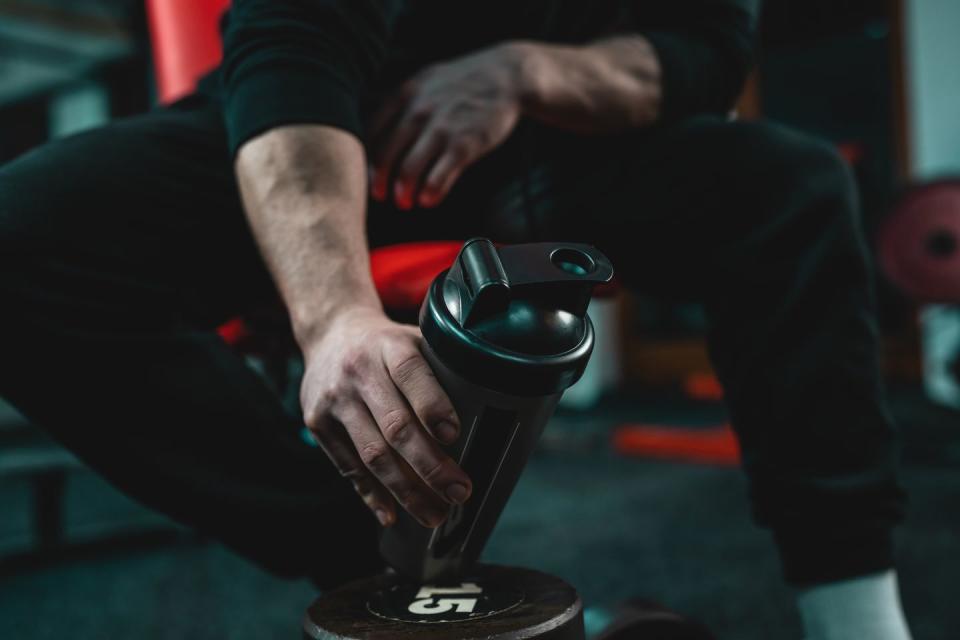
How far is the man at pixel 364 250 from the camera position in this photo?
478 mm

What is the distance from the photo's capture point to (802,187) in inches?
23.7

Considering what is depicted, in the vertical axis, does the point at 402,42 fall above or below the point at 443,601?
above

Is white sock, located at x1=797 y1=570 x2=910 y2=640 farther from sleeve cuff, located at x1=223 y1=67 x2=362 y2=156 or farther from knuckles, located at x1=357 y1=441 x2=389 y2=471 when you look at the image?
sleeve cuff, located at x1=223 y1=67 x2=362 y2=156

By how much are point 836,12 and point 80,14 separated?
4.85 m

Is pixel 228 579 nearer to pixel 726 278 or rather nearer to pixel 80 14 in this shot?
pixel 726 278

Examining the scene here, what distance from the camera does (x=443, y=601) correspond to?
405mm

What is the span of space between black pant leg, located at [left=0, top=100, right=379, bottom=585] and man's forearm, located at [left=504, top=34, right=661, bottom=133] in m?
0.31

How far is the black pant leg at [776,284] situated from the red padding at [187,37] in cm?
50

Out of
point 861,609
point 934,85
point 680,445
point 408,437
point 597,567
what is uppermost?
point 408,437

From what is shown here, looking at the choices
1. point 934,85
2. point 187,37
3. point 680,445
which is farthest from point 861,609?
point 934,85

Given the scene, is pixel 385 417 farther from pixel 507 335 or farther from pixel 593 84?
pixel 593 84

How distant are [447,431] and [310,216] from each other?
19 centimetres

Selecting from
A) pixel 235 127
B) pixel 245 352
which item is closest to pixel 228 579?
pixel 245 352

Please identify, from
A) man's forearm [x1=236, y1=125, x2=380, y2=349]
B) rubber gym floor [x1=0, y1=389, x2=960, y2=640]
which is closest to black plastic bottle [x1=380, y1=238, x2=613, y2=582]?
man's forearm [x1=236, y1=125, x2=380, y2=349]
